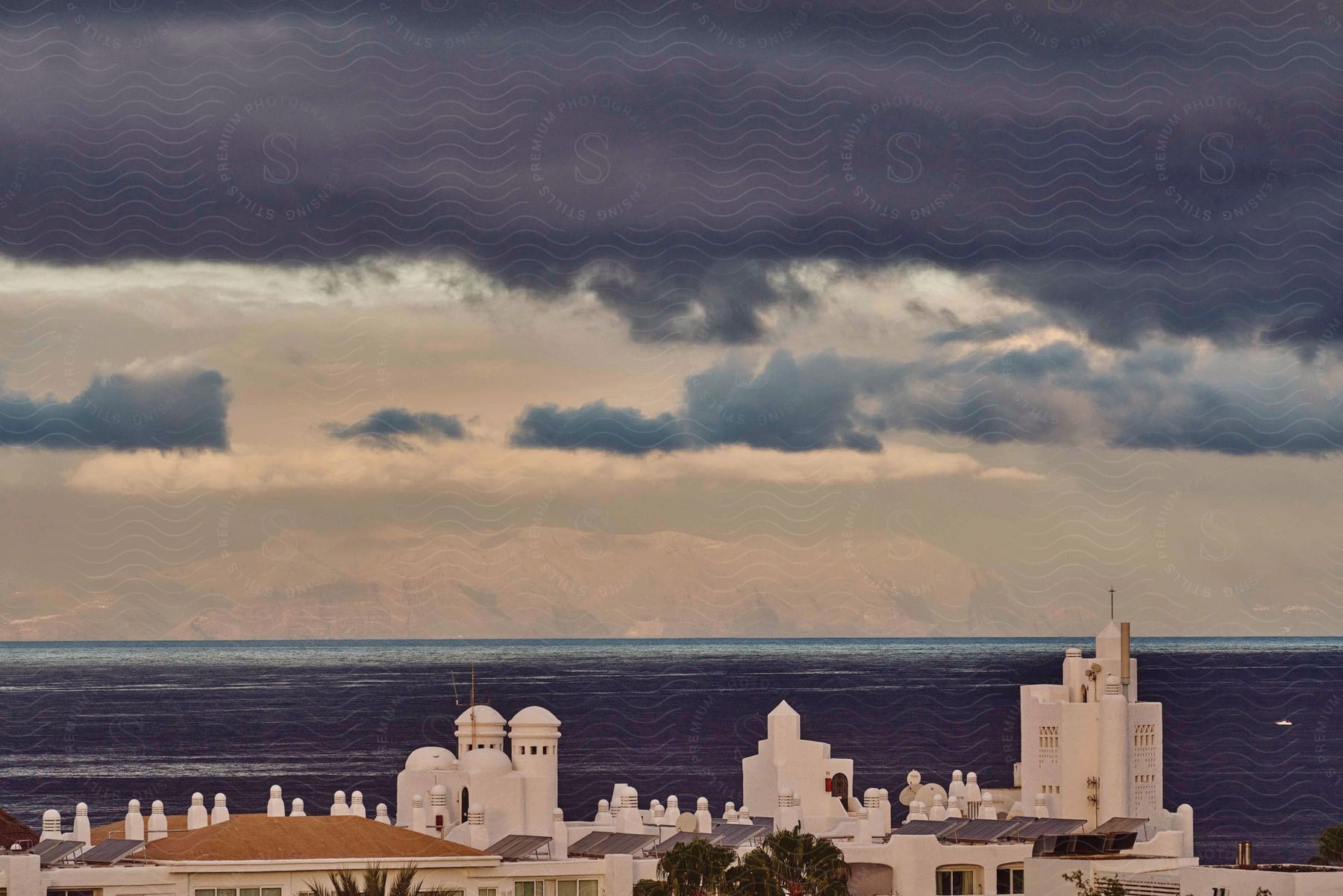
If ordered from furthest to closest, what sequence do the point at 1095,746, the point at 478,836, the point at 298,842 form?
the point at 1095,746 < the point at 478,836 < the point at 298,842

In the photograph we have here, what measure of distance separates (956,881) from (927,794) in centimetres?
2067

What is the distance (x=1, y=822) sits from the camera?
96.7 m

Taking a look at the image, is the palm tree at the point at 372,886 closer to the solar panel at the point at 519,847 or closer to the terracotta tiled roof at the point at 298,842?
the terracotta tiled roof at the point at 298,842

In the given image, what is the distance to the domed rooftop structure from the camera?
109938 millimetres

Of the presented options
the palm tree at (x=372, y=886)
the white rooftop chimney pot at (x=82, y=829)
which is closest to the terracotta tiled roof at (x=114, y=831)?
the white rooftop chimney pot at (x=82, y=829)

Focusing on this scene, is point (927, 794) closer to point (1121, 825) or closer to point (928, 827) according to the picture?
point (928, 827)

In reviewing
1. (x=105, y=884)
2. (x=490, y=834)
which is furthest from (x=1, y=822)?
(x=490, y=834)

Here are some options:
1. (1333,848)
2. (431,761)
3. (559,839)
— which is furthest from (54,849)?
(1333,848)

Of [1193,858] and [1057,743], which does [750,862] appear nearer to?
[1193,858]

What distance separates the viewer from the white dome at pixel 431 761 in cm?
11169

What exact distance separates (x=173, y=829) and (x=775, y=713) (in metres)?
35.1

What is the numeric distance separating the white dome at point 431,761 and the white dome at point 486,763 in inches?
48.2

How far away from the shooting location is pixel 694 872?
93.7 m

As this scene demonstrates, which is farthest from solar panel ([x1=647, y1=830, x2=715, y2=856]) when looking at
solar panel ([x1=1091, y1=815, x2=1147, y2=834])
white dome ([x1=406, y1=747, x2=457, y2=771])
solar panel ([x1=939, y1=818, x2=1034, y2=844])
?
solar panel ([x1=1091, y1=815, x2=1147, y2=834])
